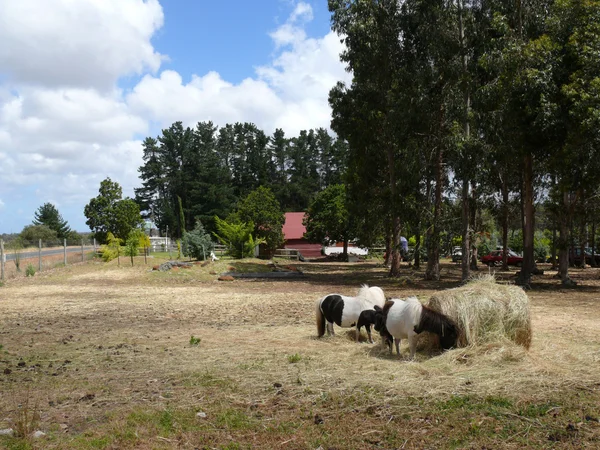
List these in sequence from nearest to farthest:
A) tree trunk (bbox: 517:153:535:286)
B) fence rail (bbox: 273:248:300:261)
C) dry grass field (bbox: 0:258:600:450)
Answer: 1. dry grass field (bbox: 0:258:600:450)
2. tree trunk (bbox: 517:153:535:286)
3. fence rail (bbox: 273:248:300:261)

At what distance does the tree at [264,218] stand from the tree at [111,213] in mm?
10234

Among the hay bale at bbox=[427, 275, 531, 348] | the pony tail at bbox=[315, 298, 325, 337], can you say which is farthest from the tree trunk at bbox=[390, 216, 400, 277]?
the hay bale at bbox=[427, 275, 531, 348]

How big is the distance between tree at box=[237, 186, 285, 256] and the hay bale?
41.8 metres

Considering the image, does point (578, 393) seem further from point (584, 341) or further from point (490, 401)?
point (584, 341)

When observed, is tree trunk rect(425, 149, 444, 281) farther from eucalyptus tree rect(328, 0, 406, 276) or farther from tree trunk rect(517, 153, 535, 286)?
tree trunk rect(517, 153, 535, 286)

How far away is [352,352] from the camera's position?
8.74m

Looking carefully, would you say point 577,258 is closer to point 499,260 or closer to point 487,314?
point 499,260

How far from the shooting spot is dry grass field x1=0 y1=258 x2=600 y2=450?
16.8 ft

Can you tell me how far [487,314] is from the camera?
805cm

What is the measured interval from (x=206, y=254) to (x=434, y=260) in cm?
1816

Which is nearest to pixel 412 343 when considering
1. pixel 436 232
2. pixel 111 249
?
pixel 436 232

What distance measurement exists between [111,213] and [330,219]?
20681mm

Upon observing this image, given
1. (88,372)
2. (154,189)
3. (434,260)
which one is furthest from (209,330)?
(154,189)

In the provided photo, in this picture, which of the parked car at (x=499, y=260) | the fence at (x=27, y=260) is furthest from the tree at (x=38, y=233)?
the parked car at (x=499, y=260)
